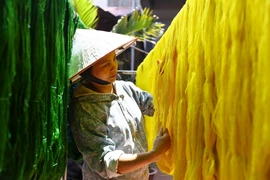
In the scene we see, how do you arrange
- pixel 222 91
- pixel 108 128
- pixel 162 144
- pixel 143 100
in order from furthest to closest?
1. pixel 143 100
2. pixel 108 128
3. pixel 162 144
4. pixel 222 91

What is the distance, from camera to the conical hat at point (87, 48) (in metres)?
0.85

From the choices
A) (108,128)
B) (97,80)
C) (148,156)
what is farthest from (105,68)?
(148,156)

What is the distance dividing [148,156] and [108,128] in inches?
6.1

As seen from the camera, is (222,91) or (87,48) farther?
(87,48)

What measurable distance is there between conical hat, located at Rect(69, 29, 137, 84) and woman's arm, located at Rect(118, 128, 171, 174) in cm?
27

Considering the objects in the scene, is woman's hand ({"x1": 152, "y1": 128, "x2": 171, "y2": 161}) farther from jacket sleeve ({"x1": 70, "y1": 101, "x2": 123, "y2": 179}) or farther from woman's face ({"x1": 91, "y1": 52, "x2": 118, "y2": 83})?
woman's face ({"x1": 91, "y1": 52, "x2": 118, "y2": 83})

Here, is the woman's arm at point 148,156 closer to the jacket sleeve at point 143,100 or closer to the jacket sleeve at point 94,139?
the jacket sleeve at point 94,139

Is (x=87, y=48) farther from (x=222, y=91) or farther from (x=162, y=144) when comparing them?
(x=222, y=91)

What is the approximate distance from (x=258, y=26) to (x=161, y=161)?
47 centimetres

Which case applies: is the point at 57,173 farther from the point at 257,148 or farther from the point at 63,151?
the point at 257,148

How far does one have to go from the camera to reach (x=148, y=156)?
2.51 ft

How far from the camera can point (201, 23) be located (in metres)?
0.59

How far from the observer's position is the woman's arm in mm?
737

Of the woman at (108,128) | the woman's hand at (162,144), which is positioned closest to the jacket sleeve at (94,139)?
the woman at (108,128)
